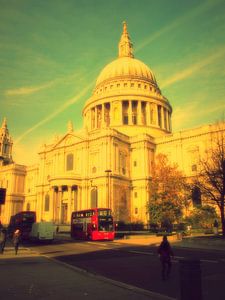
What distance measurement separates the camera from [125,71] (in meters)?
86.4

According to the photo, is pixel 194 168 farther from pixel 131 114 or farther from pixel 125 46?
pixel 125 46

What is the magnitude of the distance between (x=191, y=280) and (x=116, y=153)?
5422 centimetres

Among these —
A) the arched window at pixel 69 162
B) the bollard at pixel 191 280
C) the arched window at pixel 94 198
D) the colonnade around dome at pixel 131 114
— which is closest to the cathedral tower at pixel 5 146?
the colonnade around dome at pixel 131 114

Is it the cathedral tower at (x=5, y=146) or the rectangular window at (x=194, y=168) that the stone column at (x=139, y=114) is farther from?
the cathedral tower at (x=5, y=146)

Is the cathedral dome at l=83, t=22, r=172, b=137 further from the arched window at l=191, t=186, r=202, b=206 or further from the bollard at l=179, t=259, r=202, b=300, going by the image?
the bollard at l=179, t=259, r=202, b=300

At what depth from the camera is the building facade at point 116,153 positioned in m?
59.9

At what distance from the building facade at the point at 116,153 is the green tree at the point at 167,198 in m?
9.15

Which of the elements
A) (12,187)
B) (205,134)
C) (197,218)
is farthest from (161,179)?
(12,187)

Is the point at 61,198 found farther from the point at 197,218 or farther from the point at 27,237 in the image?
the point at 197,218

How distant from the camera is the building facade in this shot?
2357 inches

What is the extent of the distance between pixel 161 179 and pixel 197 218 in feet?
28.0

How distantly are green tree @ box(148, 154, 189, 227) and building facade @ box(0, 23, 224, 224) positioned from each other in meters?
9.15

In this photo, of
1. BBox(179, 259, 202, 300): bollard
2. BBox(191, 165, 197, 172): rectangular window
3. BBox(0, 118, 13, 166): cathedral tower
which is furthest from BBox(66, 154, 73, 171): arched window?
BBox(179, 259, 202, 300): bollard

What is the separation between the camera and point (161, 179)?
50344 millimetres
